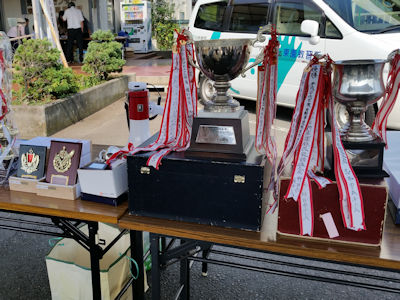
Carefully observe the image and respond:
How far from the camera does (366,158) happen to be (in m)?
1.25

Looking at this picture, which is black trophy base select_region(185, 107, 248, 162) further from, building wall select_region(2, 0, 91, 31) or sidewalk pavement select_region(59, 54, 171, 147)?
building wall select_region(2, 0, 91, 31)

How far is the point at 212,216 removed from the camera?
1.32 metres

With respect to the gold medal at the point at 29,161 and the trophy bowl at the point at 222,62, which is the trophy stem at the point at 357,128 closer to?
the trophy bowl at the point at 222,62

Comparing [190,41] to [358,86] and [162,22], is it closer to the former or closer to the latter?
[358,86]

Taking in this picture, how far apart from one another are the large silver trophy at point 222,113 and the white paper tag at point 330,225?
1.01 ft

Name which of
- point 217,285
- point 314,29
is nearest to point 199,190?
point 217,285

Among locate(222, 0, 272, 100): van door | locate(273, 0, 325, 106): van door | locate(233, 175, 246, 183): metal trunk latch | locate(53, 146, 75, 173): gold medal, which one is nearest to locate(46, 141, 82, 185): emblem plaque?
locate(53, 146, 75, 173): gold medal

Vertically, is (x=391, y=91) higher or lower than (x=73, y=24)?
lower

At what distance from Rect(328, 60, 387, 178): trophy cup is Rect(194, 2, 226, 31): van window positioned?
14.7ft

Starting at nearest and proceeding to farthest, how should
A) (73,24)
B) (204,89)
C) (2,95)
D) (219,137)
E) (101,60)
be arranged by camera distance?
(219,137)
(2,95)
(204,89)
(101,60)
(73,24)

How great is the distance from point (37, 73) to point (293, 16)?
331cm

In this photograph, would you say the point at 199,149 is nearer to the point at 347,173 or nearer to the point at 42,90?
the point at 347,173

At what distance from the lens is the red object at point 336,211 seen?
1.15m

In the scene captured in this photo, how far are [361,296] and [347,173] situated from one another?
1.39 meters
